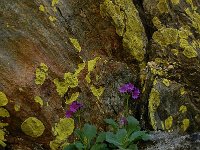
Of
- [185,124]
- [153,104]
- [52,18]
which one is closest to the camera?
[52,18]

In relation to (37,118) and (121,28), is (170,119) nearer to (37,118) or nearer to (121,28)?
(121,28)

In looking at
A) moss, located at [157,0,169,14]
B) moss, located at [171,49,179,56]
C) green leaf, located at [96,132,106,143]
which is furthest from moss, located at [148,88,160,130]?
moss, located at [157,0,169,14]

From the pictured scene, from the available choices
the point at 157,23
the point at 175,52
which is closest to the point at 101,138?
the point at 175,52

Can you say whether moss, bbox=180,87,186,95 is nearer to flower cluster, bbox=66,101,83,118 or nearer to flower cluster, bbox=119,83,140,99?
flower cluster, bbox=119,83,140,99

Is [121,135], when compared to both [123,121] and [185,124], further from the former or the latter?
[185,124]

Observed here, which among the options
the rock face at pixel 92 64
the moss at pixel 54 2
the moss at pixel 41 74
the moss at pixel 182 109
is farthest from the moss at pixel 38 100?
the moss at pixel 182 109
